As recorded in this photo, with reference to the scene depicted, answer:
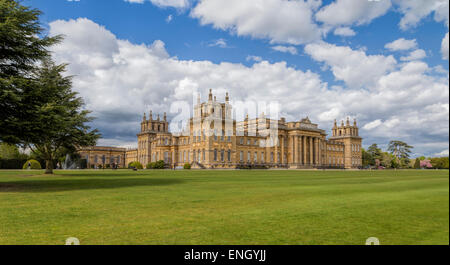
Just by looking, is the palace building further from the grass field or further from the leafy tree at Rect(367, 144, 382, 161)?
the grass field

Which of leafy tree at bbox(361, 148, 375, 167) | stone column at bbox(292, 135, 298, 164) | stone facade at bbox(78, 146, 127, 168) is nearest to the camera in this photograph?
stone column at bbox(292, 135, 298, 164)

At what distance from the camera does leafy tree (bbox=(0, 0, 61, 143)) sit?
15.7 meters

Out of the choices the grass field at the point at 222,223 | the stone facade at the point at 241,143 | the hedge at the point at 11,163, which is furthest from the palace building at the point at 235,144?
the grass field at the point at 222,223

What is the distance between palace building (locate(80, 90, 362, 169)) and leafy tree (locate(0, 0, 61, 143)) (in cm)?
5453

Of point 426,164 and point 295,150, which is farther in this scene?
point 426,164

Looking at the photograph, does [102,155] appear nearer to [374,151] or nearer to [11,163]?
[11,163]

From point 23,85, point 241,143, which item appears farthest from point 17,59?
point 241,143

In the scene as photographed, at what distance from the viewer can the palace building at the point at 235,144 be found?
75812 millimetres

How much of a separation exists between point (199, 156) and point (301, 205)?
2612 inches

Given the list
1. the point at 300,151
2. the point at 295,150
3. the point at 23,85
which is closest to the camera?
the point at 23,85

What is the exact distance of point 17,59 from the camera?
17422 millimetres

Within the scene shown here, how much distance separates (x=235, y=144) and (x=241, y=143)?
480 cm

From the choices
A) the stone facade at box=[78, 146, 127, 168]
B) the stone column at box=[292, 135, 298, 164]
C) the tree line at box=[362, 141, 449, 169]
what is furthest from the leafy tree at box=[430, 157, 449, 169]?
the stone facade at box=[78, 146, 127, 168]
